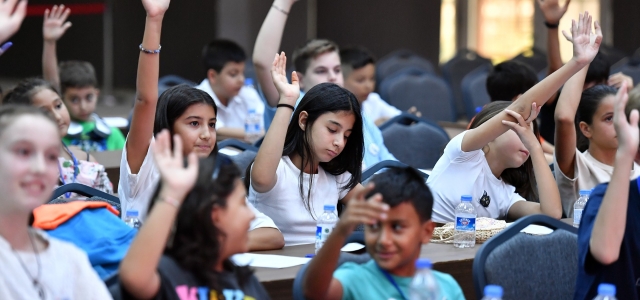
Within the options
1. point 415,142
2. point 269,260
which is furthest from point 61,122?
point 415,142

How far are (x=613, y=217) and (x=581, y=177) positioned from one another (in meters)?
1.55

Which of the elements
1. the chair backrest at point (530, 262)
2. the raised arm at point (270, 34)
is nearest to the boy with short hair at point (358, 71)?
the raised arm at point (270, 34)

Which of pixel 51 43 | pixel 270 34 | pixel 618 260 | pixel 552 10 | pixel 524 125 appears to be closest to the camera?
pixel 618 260

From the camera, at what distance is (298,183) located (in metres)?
3.17

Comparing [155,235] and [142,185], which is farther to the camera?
[142,185]

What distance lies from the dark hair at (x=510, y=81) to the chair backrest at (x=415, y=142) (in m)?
0.39

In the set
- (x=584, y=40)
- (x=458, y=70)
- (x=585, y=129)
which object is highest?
(x=584, y=40)

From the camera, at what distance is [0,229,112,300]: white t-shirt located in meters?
1.74

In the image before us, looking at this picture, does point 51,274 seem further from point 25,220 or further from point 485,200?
point 485,200

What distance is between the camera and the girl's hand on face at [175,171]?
1.82 meters

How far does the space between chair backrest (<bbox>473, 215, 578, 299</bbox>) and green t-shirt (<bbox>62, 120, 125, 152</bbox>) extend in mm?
3156

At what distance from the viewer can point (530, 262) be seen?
2.56m

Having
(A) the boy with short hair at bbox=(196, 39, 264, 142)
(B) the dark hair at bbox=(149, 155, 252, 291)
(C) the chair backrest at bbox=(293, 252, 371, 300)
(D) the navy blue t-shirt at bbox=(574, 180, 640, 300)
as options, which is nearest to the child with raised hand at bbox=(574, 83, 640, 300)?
(D) the navy blue t-shirt at bbox=(574, 180, 640, 300)

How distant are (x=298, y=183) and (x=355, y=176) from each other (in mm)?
221
